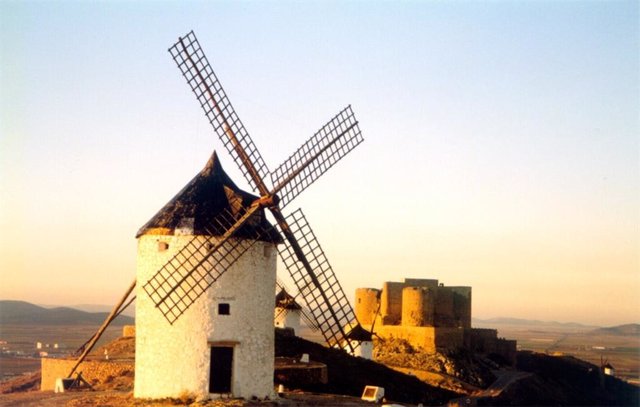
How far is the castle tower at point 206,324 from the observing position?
64.9 feet

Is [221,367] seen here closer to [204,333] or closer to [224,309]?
[204,333]

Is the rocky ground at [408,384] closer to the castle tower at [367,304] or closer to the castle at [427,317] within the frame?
the castle at [427,317]

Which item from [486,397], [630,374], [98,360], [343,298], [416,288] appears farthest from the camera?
[630,374]

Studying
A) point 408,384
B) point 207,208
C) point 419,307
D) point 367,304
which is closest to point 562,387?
point 419,307

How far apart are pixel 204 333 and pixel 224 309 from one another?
2.34 feet

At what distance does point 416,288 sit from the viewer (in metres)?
44.8

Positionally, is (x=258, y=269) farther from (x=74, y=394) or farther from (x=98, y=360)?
(x=98, y=360)

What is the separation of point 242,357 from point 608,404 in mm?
31656

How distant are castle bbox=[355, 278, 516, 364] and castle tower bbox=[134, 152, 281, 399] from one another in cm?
2332

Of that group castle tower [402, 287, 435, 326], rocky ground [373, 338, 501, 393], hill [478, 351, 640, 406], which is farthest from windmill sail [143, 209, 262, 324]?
castle tower [402, 287, 435, 326]

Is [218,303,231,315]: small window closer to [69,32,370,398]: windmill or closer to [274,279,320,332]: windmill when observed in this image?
[69,32,370,398]: windmill

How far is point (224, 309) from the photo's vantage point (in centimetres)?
2009

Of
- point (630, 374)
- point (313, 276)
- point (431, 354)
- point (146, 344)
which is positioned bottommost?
point (630, 374)

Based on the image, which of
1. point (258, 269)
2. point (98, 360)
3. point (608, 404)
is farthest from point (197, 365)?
point (608, 404)
